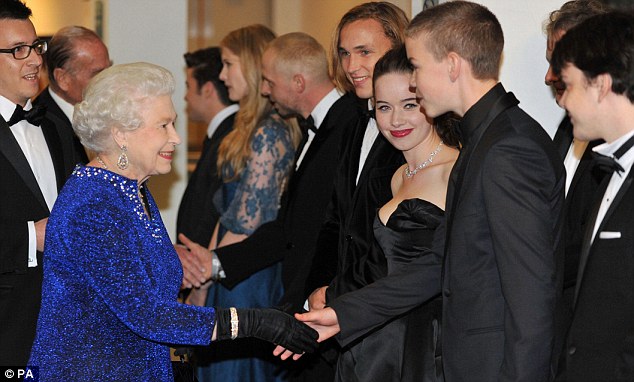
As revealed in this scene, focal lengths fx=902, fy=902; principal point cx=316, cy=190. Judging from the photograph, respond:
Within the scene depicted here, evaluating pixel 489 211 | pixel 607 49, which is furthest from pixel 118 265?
pixel 607 49

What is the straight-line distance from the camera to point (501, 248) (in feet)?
7.90

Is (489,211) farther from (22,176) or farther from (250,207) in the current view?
(250,207)

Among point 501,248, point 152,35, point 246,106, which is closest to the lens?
point 501,248

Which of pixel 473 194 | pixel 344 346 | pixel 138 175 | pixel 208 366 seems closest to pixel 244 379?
pixel 208 366

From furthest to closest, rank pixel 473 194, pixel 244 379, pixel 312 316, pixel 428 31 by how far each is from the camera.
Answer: pixel 244 379
pixel 312 316
pixel 428 31
pixel 473 194

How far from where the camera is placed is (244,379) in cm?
445

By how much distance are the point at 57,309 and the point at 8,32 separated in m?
1.69

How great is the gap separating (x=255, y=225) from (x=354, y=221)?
1.25 m

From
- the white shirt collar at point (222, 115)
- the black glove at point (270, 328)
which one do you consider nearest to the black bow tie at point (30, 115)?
the black glove at point (270, 328)

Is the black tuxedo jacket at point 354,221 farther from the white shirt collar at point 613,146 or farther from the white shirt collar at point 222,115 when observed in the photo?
the white shirt collar at point 222,115

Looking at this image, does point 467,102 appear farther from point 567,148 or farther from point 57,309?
point 57,309

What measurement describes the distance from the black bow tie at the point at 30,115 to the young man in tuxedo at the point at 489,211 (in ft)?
6.12

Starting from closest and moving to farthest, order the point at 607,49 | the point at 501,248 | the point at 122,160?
the point at 607,49
the point at 501,248
the point at 122,160

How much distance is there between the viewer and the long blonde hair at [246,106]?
466 cm
